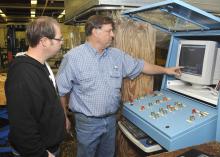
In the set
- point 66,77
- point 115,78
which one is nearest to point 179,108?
point 115,78

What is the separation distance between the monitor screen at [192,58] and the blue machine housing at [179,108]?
11 centimetres

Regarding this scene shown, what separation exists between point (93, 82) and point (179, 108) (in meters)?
0.68

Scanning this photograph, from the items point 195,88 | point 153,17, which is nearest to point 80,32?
point 153,17

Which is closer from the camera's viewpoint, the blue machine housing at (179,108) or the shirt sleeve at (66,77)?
the blue machine housing at (179,108)

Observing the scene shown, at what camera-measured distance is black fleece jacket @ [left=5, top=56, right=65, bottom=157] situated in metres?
1.30

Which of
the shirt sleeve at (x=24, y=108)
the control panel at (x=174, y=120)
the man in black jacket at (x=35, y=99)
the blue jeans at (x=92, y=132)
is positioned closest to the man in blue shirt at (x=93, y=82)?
the blue jeans at (x=92, y=132)

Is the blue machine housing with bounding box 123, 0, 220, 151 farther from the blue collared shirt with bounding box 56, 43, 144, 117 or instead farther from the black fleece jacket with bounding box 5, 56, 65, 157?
the black fleece jacket with bounding box 5, 56, 65, 157

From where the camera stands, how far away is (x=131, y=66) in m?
2.19

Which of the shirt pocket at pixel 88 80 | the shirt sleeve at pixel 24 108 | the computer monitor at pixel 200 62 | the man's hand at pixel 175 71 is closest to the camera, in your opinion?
the shirt sleeve at pixel 24 108

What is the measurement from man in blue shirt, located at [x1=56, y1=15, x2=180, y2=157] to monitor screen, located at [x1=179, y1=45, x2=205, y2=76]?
10 cm

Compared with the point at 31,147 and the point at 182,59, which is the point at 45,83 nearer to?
the point at 31,147

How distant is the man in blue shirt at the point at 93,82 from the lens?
1.98 metres

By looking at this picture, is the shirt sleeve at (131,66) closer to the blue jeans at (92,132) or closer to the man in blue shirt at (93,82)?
the man in blue shirt at (93,82)

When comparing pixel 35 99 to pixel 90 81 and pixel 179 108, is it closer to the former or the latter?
pixel 90 81
